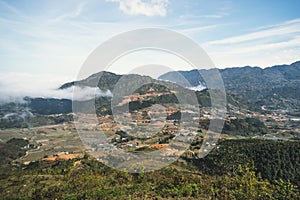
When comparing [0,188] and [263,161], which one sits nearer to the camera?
[0,188]

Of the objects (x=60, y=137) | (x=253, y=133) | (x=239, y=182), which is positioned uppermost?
(x=239, y=182)

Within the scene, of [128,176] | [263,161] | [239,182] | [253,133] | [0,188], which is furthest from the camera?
[253,133]

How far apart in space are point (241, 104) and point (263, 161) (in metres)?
85.3

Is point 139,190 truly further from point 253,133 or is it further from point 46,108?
point 46,108

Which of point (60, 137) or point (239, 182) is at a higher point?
point (239, 182)

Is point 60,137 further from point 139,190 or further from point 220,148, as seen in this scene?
point 139,190

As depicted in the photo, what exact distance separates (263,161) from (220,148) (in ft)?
22.3

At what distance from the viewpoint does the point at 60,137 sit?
6981cm

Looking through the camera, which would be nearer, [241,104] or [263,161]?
[263,161]

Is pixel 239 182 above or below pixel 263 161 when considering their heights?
above

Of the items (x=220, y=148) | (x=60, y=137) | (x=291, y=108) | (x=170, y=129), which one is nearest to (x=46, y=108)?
(x=60, y=137)

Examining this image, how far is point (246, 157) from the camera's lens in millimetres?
32688

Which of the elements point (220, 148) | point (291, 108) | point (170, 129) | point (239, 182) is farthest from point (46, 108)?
point (239, 182)

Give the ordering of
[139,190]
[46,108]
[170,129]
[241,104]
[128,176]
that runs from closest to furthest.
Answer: [139,190]
[128,176]
[170,129]
[241,104]
[46,108]
